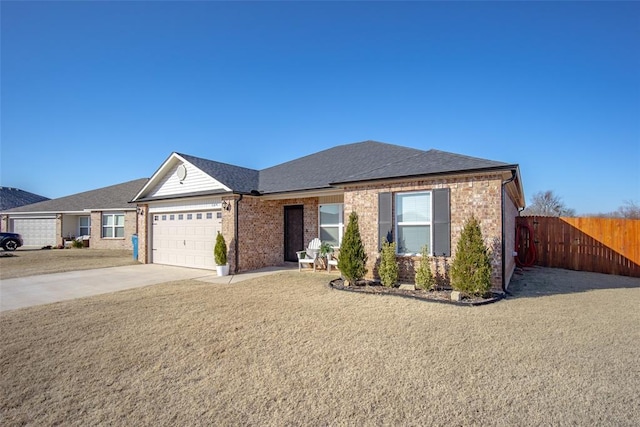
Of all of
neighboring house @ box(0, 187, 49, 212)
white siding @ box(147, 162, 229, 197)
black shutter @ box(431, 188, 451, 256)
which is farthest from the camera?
neighboring house @ box(0, 187, 49, 212)

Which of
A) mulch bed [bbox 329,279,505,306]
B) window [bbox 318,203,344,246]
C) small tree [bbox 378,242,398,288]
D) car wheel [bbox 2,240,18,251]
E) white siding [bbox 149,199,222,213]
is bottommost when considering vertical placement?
car wheel [bbox 2,240,18,251]

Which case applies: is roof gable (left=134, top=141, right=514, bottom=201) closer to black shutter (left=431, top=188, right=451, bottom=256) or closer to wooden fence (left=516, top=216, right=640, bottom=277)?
black shutter (left=431, top=188, right=451, bottom=256)

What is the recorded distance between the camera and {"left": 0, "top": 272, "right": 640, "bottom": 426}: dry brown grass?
2.87m

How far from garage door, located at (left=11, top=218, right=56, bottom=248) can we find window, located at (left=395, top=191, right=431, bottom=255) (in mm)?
30087

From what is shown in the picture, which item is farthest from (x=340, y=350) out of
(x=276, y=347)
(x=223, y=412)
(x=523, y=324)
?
(x=523, y=324)

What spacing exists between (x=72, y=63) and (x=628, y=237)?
2068 centimetres

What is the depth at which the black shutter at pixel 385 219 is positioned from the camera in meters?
8.56

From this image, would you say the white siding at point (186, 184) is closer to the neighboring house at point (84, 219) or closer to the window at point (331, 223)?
the window at point (331, 223)

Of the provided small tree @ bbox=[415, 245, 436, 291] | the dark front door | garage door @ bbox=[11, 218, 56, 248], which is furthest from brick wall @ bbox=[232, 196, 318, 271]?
garage door @ bbox=[11, 218, 56, 248]

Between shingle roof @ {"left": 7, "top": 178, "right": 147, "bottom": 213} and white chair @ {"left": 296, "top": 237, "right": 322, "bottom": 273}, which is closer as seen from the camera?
white chair @ {"left": 296, "top": 237, "right": 322, "bottom": 273}

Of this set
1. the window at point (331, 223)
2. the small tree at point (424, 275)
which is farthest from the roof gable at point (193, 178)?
the small tree at point (424, 275)

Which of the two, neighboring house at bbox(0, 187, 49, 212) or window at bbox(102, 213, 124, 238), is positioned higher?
neighboring house at bbox(0, 187, 49, 212)

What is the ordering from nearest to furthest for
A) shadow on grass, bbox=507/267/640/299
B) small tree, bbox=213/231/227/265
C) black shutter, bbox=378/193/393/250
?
shadow on grass, bbox=507/267/640/299
black shutter, bbox=378/193/393/250
small tree, bbox=213/231/227/265

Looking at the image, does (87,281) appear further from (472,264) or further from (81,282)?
(472,264)
